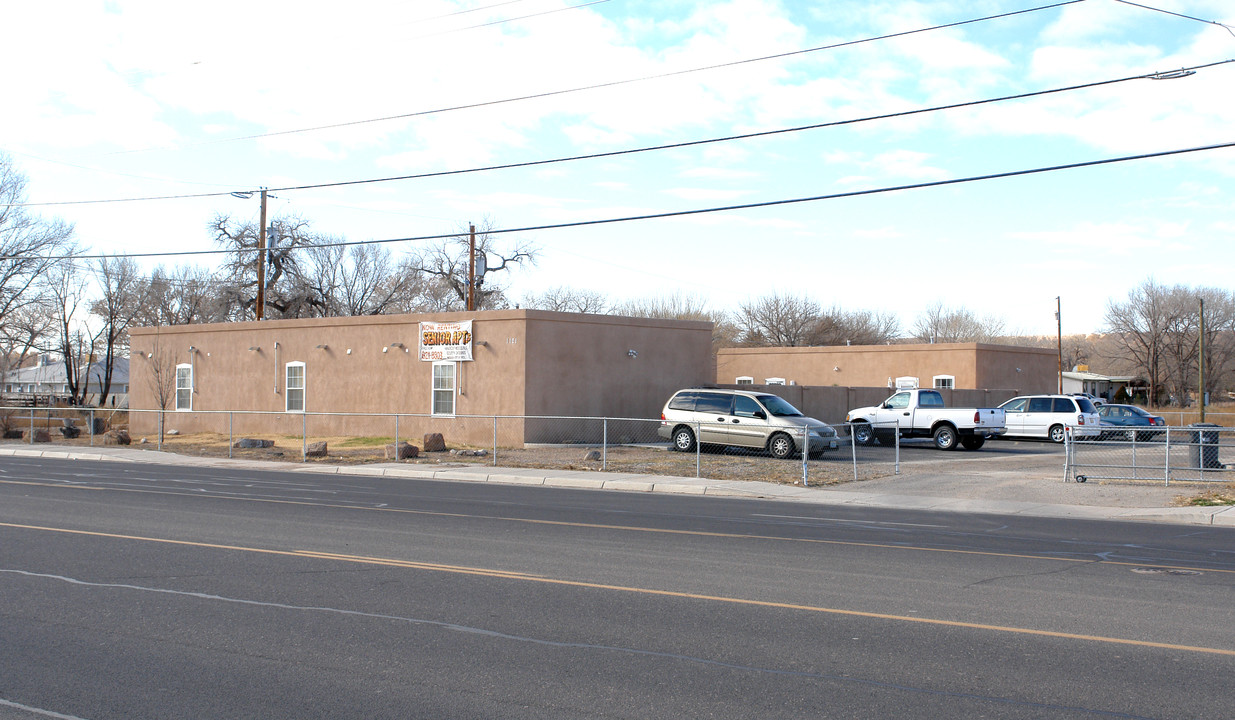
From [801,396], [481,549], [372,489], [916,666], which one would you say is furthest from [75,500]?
[801,396]

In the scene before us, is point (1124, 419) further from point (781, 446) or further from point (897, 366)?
point (781, 446)

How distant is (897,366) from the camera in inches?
1670

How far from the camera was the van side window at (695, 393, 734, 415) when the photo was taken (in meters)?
24.8

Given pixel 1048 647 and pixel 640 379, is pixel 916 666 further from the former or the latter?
pixel 640 379

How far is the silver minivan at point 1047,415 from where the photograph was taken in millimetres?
31969

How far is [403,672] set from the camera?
19.6 ft

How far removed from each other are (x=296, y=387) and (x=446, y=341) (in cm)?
739

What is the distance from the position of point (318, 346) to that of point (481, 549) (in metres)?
24.5

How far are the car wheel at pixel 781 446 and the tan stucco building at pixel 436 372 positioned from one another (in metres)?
6.80

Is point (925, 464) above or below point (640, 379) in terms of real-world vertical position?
below

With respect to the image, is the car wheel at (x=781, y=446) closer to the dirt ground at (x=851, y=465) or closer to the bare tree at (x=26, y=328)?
the dirt ground at (x=851, y=465)

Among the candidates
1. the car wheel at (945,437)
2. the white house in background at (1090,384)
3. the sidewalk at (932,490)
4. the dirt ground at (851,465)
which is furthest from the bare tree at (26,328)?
the white house in background at (1090,384)

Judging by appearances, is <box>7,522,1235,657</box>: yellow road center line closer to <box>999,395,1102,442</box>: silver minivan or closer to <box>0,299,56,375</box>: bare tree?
<box>999,395,1102,442</box>: silver minivan

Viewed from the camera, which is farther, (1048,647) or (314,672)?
(1048,647)
